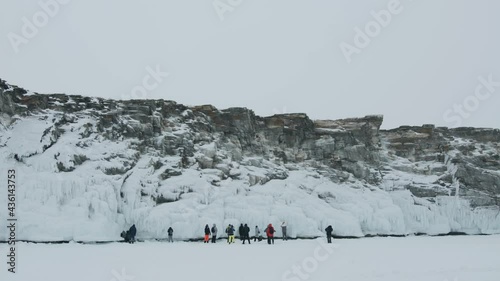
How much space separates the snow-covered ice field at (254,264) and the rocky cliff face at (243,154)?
8.01 metres

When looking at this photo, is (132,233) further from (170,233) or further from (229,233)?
(229,233)

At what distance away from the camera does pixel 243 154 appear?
33844 mm

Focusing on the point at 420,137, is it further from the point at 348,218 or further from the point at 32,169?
the point at 32,169

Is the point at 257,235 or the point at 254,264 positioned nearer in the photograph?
the point at 254,264

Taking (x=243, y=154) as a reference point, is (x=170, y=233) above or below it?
below

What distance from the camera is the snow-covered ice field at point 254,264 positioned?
12922 millimetres

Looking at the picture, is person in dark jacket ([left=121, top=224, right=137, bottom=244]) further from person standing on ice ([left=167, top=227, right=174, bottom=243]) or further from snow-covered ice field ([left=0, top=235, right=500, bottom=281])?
snow-covered ice field ([left=0, top=235, right=500, bottom=281])

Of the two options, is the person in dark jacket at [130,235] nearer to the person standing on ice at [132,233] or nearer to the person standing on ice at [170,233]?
the person standing on ice at [132,233]

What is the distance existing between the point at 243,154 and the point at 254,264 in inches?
739

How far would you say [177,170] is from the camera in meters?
29.5

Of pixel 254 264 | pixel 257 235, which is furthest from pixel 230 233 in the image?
pixel 254 264

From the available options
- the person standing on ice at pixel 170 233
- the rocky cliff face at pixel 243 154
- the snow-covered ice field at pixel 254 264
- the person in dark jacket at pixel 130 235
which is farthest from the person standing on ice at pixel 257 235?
the person in dark jacket at pixel 130 235

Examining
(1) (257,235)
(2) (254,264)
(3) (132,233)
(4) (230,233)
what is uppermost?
(3) (132,233)

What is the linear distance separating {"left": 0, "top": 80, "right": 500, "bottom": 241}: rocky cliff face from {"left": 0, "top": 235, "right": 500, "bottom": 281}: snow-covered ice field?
26.3 ft
